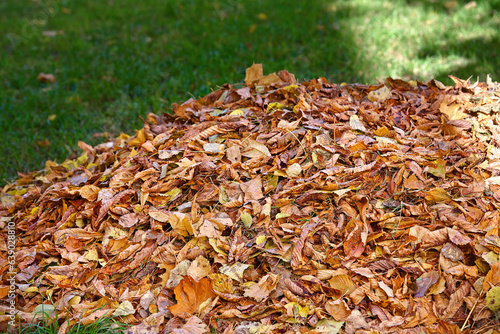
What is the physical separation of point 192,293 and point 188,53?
3324 millimetres

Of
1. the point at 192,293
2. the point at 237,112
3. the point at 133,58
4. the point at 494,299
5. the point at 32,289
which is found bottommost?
the point at 32,289

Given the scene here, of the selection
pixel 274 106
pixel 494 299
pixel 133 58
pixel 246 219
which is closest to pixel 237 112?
pixel 274 106

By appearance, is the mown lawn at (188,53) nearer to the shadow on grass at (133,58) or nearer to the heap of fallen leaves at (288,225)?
the shadow on grass at (133,58)

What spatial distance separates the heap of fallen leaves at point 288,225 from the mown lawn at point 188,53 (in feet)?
4.02

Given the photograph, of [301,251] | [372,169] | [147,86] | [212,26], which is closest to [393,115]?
[372,169]

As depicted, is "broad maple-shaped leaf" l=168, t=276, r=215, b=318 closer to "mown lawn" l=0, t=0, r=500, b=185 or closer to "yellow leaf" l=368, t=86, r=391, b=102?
"yellow leaf" l=368, t=86, r=391, b=102

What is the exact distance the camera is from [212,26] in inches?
195

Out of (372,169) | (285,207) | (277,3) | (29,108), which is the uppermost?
(277,3)

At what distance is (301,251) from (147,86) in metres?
2.82

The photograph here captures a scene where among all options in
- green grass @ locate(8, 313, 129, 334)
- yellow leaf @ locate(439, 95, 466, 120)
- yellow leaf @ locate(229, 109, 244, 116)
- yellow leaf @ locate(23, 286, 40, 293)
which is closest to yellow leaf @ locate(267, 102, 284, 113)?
yellow leaf @ locate(229, 109, 244, 116)

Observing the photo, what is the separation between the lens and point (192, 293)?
1.78 metres

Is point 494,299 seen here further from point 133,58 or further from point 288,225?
point 133,58

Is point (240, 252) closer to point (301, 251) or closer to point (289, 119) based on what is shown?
point (301, 251)

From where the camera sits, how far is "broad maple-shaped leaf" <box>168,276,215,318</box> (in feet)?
5.79
